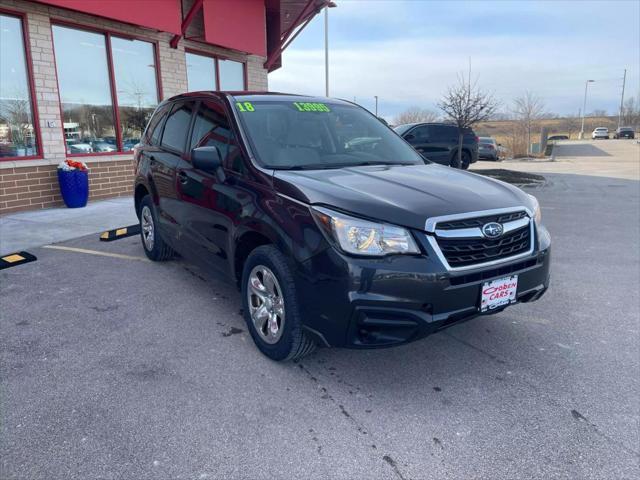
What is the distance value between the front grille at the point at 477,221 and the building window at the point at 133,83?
974cm

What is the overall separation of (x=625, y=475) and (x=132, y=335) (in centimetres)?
328

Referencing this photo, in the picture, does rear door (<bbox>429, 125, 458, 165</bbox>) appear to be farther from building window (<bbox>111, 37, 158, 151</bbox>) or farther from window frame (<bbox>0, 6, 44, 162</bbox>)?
window frame (<bbox>0, 6, 44, 162</bbox>)

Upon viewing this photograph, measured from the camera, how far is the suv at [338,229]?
267cm

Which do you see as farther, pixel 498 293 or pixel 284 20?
pixel 284 20

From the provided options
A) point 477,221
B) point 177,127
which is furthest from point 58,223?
point 477,221

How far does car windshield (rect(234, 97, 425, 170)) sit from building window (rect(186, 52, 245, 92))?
8.91 m

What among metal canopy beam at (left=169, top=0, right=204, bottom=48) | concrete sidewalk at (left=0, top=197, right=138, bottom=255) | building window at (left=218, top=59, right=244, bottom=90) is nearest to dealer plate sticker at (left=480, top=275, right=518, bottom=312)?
concrete sidewalk at (left=0, top=197, right=138, bottom=255)

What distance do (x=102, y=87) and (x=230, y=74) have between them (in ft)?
13.7

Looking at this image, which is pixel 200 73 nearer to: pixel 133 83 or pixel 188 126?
pixel 133 83

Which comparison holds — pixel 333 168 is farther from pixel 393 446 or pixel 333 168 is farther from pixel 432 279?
pixel 393 446

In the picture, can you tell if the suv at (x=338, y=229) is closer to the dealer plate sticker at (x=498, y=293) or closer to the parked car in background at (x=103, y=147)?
the dealer plate sticker at (x=498, y=293)

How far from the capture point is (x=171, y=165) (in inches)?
181

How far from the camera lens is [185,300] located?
4496 millimetres

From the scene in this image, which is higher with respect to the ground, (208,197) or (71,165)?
(208,197)
